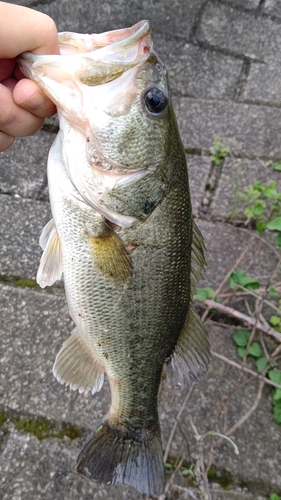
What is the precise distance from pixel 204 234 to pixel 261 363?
78 centimetres

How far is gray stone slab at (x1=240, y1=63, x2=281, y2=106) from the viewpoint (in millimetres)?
3172

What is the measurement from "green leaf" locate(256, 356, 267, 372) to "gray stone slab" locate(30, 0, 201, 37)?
240 cm

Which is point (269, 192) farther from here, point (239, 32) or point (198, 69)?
point (239, 32)

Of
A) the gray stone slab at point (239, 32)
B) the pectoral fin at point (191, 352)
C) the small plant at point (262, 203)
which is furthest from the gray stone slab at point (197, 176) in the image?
the pectoral fin at point (191, 352)

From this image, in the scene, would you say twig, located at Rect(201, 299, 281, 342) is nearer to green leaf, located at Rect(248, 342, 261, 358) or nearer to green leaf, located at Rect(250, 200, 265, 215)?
green leaf, located at Rect(248, 342, 261, 358)

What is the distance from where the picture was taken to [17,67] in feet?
4.48

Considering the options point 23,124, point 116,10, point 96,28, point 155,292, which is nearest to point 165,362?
point 155,292

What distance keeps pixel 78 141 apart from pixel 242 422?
151 centimetres

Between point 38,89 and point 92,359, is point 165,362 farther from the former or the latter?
point 38,89

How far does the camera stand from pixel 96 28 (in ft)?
10.6

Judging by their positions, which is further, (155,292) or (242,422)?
(242,422)

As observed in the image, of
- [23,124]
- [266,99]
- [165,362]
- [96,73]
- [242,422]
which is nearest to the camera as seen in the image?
[96,73]

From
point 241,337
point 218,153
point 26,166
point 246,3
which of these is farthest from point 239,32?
point 241,337

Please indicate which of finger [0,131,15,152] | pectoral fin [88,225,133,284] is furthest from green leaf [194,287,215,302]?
finger [0,131,15,152]
